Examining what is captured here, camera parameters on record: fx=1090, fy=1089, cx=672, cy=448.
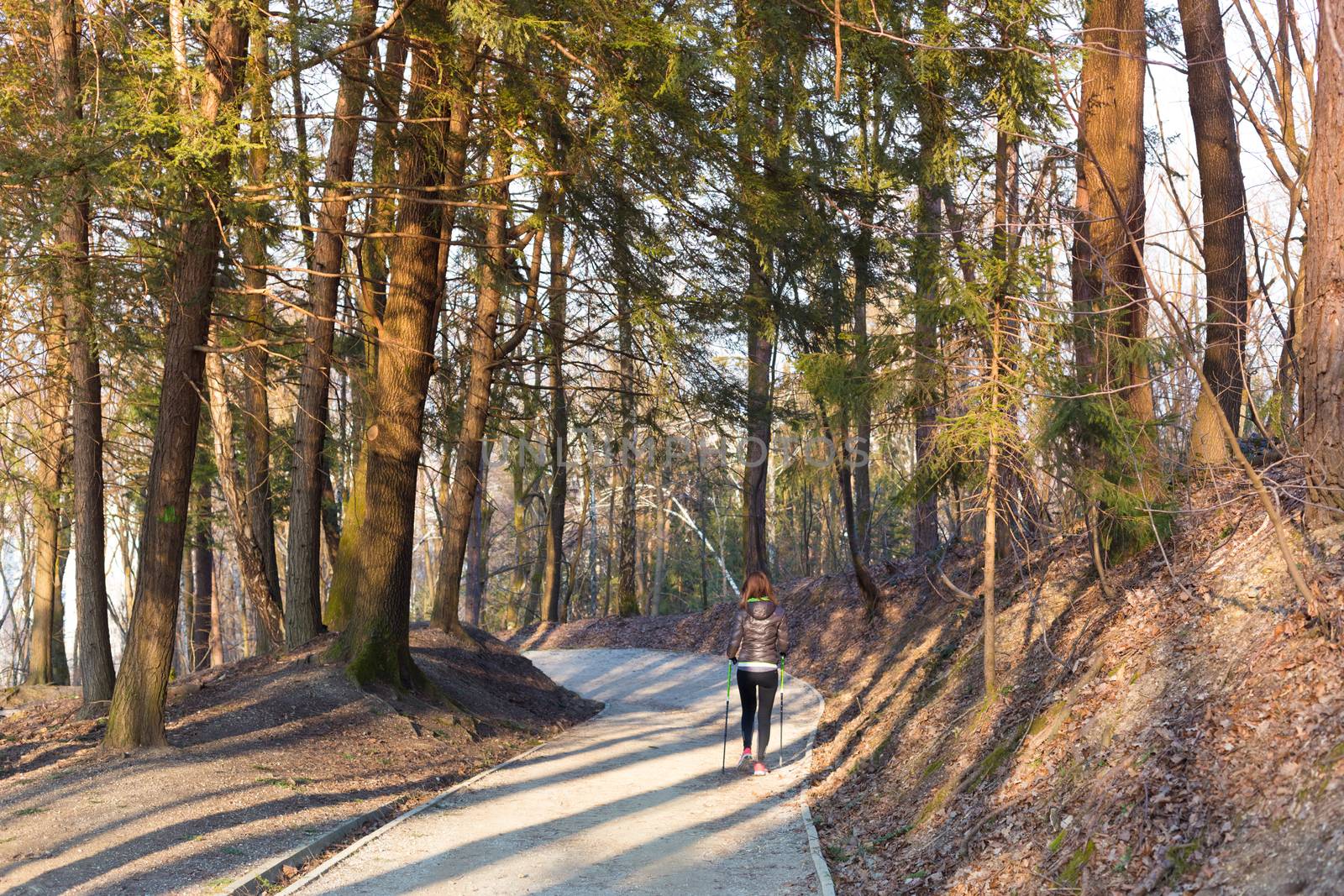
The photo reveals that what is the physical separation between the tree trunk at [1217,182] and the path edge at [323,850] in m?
7.25

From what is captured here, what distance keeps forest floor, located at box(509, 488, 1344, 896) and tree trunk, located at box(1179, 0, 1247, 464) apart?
1.87m

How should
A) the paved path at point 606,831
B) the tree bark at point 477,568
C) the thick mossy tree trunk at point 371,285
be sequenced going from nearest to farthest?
the paved path at point 606,831 → the thick mossy tree trunk at point 371,285 → the tree bark at point 477,568

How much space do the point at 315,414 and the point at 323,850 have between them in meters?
8.77

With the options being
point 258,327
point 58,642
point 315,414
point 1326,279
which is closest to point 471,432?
point 315,414

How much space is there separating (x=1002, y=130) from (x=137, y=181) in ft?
23.1

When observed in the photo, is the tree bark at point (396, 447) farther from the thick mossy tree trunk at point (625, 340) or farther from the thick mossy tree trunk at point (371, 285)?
the thick mossy tree trunk at point (625, 340)

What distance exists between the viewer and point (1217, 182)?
10.9m

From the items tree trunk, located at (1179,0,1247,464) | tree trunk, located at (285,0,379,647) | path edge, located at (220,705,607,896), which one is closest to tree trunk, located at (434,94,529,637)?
tree trunk, located at (285,0,379,647)

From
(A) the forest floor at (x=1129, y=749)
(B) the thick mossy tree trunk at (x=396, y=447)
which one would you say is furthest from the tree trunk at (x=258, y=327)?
(A) the forest floor at (x=1129, y=749)

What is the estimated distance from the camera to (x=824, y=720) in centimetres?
1441

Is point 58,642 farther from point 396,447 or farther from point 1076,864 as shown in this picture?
point 1076,864

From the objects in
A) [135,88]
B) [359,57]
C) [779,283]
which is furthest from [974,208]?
[135,88]

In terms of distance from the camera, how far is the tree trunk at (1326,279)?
6.18m

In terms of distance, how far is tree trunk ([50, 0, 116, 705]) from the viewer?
11.1m
